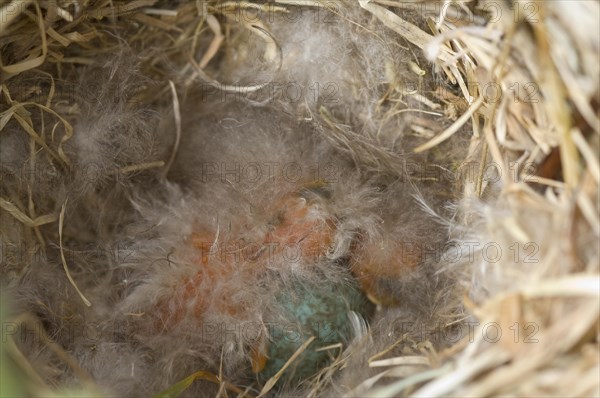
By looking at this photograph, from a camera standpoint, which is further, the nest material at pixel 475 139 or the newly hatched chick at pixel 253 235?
the newly hatched chick at pixel 253 235

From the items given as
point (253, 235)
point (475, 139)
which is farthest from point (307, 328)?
point (475, 139)

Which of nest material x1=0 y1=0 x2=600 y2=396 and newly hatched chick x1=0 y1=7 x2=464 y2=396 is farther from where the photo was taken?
newly hatched chick x1=0 y1=7 x2=464 y2=396

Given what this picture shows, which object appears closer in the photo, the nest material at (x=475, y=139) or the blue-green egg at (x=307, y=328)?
the nest material at (x=475, y=139)

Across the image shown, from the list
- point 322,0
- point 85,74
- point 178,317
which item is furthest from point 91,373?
point 322,0

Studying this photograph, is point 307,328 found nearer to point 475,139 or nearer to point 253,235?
point 253,235

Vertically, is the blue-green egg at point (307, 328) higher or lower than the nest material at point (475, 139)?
lower

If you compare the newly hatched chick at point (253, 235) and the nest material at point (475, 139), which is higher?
the nest material at point (475, 139)
